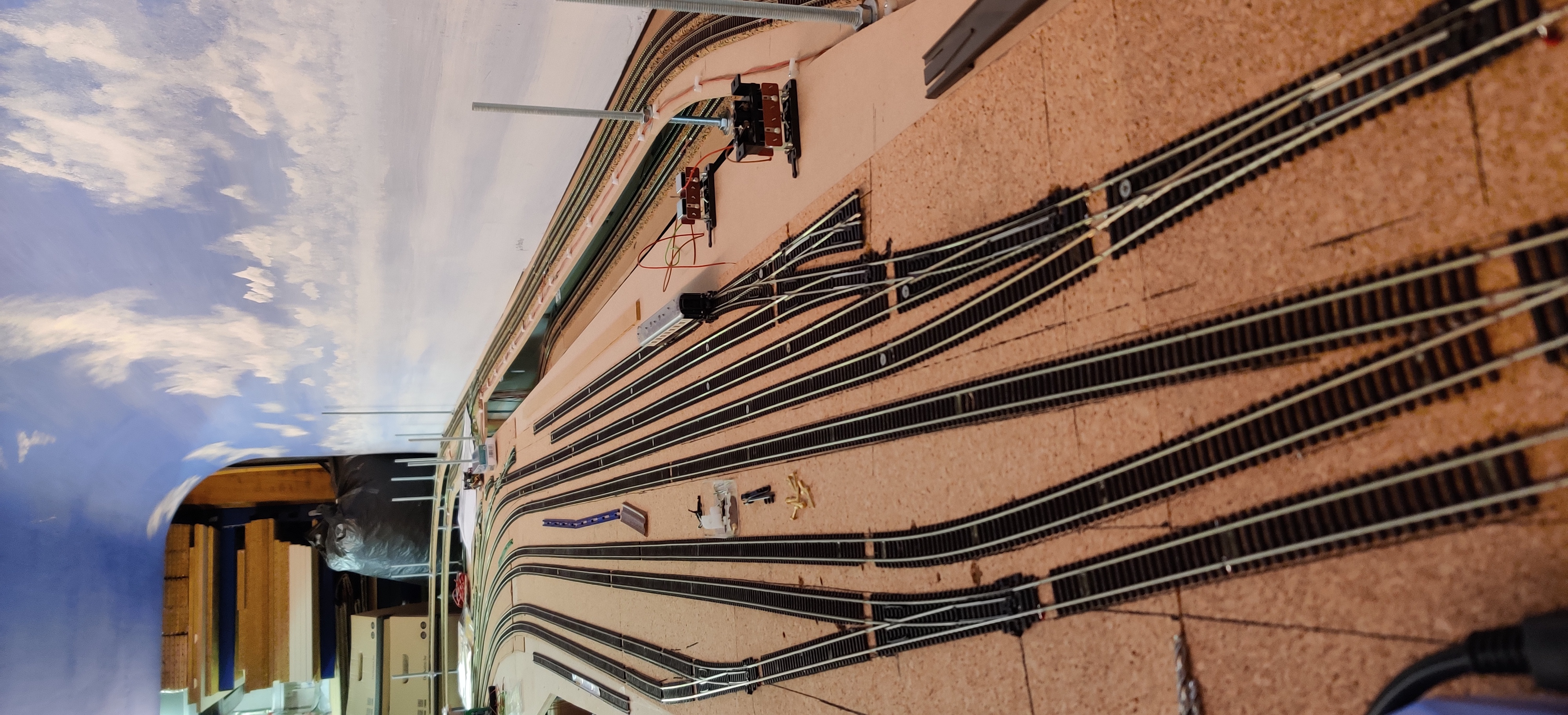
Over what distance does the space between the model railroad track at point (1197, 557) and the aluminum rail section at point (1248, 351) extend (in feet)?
0.38

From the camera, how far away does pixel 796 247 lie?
8.63 feet

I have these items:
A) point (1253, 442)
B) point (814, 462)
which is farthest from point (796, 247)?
point (1253, 442)

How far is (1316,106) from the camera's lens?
1.24m

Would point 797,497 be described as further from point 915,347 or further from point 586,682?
point 586,682

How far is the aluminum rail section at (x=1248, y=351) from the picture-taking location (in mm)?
1077

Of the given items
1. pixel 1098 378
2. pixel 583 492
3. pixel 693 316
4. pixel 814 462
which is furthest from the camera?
pixel 583 492

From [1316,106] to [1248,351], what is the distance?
344 millimetres

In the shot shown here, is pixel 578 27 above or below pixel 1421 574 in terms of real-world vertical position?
above

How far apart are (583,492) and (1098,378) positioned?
3916 mm

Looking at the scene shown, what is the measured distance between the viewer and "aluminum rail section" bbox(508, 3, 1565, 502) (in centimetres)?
108

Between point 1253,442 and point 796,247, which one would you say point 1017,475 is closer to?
point 1253,442

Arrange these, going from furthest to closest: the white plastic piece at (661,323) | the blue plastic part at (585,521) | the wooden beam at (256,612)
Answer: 1. the wooden beam at (256,612)
2. the blue plastic part at (585,521)
3. the white plastic piece at (661,323)

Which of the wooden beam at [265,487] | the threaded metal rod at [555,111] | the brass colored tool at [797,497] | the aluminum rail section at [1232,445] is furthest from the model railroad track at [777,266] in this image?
the wooden beam at [265,487]

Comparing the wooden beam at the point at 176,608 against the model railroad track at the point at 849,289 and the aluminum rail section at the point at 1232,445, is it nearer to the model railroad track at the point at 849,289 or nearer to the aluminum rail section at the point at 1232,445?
the model railroad track at the point at 849,289
